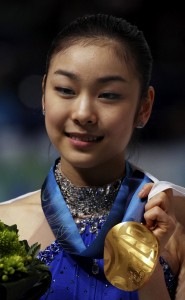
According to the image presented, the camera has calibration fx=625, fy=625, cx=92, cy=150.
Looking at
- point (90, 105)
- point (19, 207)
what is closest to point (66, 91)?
point (90, 105)

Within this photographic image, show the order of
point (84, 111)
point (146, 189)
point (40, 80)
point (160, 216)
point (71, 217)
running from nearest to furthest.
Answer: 1. point (160, 216)
2. point (146, 189)
3. point (84, 111)
4. point (71, 217)
5. point (40, 80)

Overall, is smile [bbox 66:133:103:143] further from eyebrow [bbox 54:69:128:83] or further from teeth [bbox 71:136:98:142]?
eyebrow [bbox 54:69:128:83]

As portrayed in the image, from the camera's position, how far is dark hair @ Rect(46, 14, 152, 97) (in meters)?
1.79

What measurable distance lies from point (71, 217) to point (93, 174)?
0.46 feet

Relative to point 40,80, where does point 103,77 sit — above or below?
above

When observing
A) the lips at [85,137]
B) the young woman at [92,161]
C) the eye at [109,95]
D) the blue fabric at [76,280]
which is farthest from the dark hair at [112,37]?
the blue fabric at [76,280]

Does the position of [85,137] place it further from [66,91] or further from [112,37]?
[112,37]

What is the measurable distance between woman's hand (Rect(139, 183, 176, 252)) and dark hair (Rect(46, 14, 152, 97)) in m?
0.46

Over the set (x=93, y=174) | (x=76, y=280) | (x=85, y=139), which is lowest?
(x=76, y=280)

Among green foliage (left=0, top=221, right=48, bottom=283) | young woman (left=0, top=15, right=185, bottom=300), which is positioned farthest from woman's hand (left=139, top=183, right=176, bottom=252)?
green foliage (left=0, top=221, right=48, bottom=283)

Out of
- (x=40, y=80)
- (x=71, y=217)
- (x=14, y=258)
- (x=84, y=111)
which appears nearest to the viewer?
(x=14, y=258)

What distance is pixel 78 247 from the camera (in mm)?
1754

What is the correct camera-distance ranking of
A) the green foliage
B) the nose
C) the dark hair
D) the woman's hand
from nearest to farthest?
1. the green foliage
2. the woman's hand
3. the nose
4. the dark hair

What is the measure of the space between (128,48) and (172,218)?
1.79 feet
